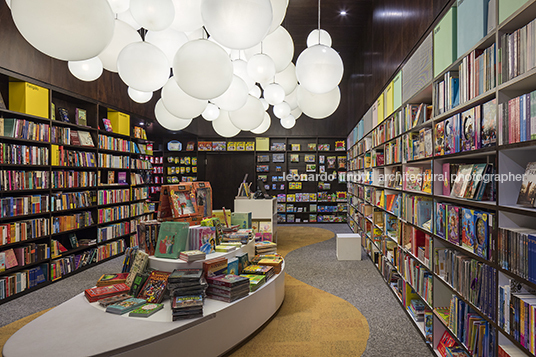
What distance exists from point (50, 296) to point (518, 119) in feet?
15.9

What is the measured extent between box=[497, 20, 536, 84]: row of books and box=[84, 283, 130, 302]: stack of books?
2.99 metres

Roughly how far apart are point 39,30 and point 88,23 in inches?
7.1

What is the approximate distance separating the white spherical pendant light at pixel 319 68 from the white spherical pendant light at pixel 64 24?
1.20m

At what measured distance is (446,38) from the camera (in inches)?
89.4

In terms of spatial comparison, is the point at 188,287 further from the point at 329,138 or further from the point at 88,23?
the point at 329,138

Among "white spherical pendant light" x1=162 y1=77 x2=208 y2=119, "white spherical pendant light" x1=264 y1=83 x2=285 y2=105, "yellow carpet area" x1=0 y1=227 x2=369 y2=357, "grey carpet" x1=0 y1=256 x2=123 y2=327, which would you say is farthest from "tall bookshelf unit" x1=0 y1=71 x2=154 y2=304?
"white spherical pendant light" x1=264 y1=83 x2=285 y2=105

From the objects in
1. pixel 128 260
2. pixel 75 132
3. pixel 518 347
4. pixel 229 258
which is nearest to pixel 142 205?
pixel 75 132

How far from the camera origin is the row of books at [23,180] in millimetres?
3623

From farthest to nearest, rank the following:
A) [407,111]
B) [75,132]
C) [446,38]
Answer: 1. [75,132]
2. [407,111]
3. [446,38]

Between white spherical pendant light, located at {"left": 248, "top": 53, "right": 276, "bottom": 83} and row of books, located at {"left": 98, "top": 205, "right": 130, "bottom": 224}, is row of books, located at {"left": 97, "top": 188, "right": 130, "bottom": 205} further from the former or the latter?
white spherical pendant light, located at {"left": 248, "top": 53, "right": 276, "bottom": 83}

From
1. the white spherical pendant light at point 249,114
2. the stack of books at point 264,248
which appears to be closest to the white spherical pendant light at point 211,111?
the white spherical pendant light at point 249,114

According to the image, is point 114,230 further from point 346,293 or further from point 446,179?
point 446,179

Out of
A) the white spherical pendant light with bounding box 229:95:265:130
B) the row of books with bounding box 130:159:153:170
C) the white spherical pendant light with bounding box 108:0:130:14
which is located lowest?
the row of books with bounding box 130:159:153:170

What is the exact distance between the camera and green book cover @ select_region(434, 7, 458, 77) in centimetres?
217
